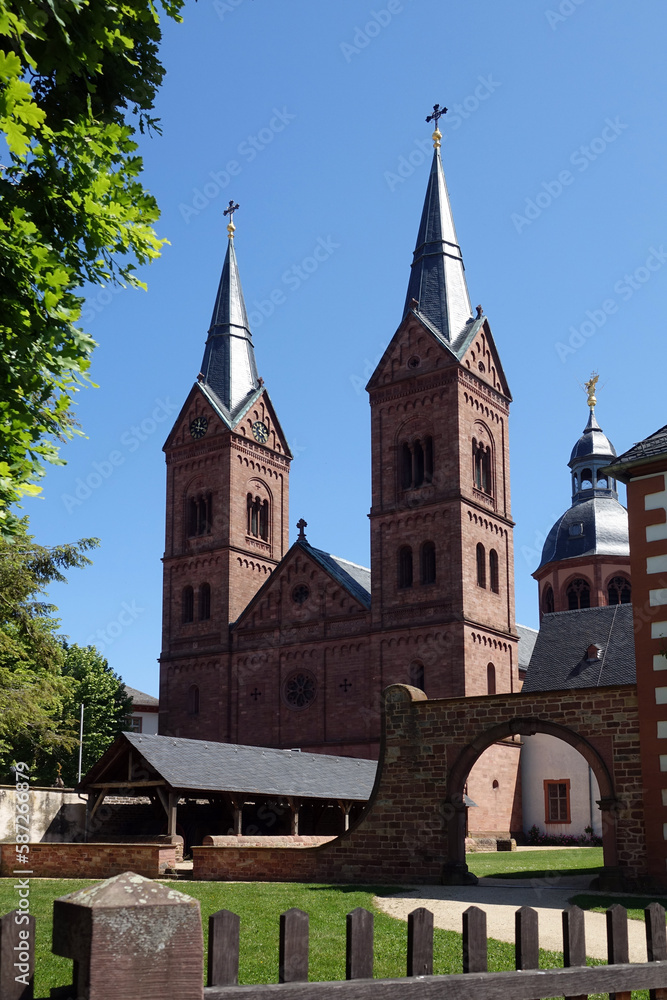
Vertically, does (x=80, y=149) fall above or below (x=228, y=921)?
above

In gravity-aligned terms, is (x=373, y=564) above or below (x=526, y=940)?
above

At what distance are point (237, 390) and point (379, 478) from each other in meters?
12.8

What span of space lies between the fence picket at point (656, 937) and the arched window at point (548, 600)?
210 feet

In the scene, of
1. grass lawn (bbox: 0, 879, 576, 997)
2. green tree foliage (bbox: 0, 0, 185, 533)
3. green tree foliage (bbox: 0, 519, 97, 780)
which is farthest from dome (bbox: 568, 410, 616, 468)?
green tree foliage (bbox: 0, 0, 185, 533)

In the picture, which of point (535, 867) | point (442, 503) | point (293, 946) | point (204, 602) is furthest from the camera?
point (204, 602)

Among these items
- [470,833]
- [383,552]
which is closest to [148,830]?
[470,833]

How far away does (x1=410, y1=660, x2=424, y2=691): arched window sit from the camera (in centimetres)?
4494

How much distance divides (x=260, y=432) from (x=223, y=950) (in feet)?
178

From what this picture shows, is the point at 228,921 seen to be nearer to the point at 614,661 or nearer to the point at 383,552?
the point at 614,661

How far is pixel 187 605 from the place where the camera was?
5497cm

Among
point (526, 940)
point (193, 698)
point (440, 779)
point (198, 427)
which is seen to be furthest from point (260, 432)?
point (526, 940)

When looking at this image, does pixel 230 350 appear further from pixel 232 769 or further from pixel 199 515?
pixel 232 769

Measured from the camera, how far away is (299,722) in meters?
47.9

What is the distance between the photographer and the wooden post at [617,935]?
195 inches
